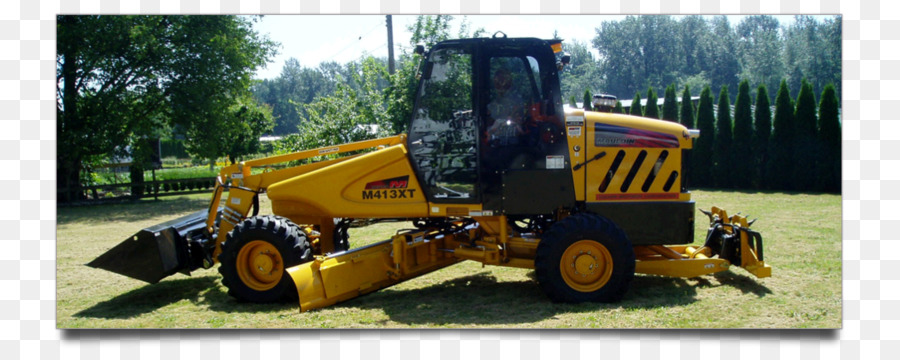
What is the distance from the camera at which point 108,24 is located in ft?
55.2

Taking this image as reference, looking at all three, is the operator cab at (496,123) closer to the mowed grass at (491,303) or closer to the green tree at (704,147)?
the mowed grass at (491,303)

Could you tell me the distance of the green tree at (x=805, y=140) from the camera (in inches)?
683

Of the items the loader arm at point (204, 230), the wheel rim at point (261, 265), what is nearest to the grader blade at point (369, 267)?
the wheel rim at point (261, 265)

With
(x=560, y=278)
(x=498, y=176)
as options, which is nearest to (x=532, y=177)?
(x=498, y=176)

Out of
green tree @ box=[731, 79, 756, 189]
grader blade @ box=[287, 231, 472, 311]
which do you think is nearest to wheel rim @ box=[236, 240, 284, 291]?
grader blade @ box=[287, 231, 472, 311]

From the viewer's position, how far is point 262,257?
6754mm

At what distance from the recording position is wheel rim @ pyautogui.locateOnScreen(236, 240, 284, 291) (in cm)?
673

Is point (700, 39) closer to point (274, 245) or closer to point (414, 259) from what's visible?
point (414, 259)

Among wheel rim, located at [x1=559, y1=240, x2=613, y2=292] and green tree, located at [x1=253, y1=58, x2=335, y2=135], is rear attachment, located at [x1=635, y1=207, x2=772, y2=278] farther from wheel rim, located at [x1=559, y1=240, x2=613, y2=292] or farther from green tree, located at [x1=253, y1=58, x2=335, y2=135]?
green tree, located at [x1=253, y1=58, x2=335, y2=135]

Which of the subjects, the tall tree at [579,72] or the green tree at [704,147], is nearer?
the tall tree at [579,72]

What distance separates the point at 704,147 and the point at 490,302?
17079 mm

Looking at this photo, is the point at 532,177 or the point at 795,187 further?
the point at 795,187

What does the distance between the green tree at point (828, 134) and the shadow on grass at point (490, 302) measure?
476 inches

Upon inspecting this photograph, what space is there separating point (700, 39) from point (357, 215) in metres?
6.34
